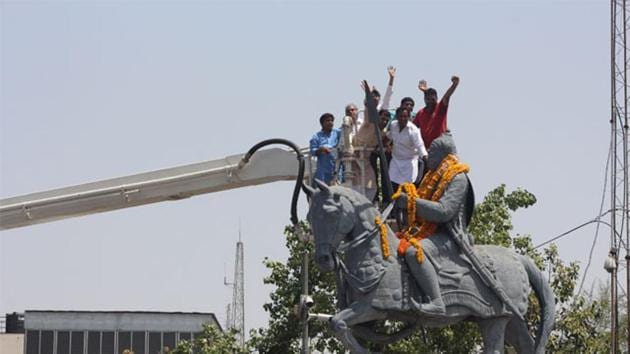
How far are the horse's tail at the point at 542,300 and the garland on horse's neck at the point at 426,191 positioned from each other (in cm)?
168

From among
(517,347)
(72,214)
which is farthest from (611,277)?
(517,347)

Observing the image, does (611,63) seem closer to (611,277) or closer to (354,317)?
(611,277)

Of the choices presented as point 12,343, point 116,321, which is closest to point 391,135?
point 116,321

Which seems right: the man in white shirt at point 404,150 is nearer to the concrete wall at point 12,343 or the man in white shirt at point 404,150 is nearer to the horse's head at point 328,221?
the horse's head at point 328,221

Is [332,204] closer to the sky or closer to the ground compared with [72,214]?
closer to the ground

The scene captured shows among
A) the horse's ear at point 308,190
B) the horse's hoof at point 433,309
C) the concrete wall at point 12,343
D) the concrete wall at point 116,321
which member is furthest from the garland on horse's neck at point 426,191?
the concrete wall at point 12,343

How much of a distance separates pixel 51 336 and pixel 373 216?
45259 mm

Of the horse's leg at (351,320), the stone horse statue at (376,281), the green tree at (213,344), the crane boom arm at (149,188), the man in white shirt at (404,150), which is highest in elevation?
the crane boom arm at (149,188)

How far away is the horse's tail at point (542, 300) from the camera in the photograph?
22.7 m

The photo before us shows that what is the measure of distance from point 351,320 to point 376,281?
0.60 metres

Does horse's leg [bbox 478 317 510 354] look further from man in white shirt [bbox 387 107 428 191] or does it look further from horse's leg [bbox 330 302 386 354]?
man in white shirt [bbox 387 107 428 191]

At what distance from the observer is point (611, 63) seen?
145 ft

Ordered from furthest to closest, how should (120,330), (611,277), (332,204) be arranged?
(120,330), (611,277), (332,204)

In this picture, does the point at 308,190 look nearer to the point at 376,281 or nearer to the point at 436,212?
the point at 376,281
